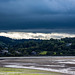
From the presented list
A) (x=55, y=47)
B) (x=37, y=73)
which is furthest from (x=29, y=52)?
(x=37, y=73)

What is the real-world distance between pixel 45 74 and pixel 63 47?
305 feet

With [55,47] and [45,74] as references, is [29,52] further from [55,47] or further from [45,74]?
[45,74]

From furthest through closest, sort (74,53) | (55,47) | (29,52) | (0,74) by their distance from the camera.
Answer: (55,47), (29,52), (74,53), (0,74)

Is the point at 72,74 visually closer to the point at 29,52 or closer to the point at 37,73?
the point at 37,73

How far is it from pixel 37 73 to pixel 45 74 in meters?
2.08

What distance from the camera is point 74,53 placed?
12594 cm

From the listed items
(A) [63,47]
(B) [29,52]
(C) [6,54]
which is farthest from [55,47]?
(C) [6,54]

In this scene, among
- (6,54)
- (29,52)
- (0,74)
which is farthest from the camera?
(29,52)

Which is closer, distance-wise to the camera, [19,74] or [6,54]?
[19,74]

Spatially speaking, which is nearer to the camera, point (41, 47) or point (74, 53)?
point (74, 53)

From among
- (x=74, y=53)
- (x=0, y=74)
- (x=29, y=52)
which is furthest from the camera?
(x=29, y=52)

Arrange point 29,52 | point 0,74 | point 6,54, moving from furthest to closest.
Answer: point 29,52, point 6,54, point 0,74

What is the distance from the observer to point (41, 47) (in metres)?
152

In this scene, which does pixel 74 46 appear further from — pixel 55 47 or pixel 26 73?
pixel 26 73
